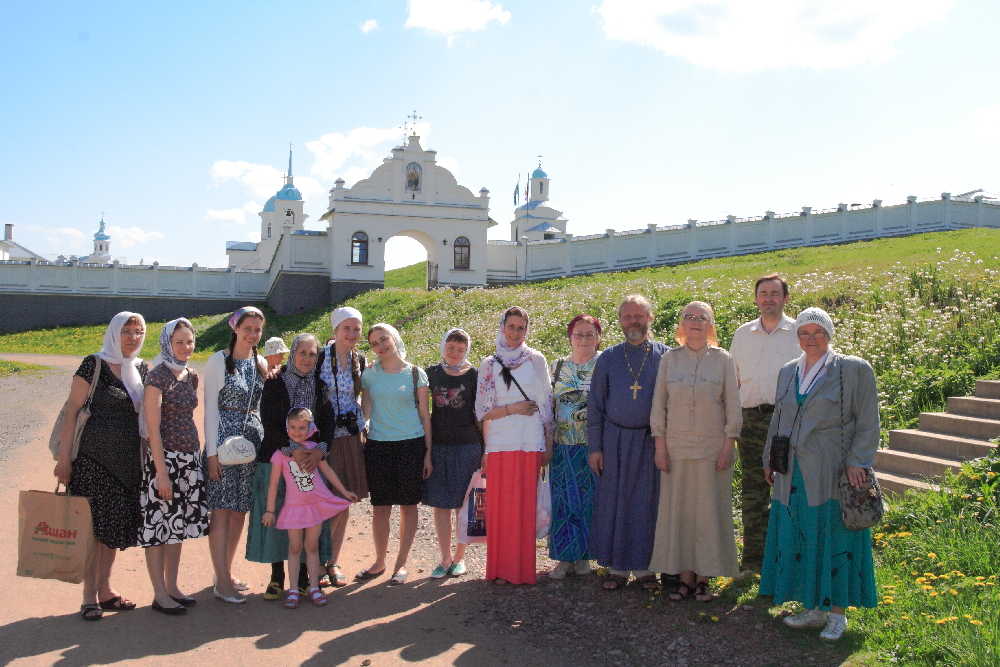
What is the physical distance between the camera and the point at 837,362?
447 cm

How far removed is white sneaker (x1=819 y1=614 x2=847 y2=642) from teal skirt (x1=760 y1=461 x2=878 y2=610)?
0.27 feet

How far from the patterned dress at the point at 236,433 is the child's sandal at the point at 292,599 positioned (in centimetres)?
67

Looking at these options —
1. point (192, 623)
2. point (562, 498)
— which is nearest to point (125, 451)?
point (192, 623)

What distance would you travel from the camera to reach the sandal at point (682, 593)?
193 inches

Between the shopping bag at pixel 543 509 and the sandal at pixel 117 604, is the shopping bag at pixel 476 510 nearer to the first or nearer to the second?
the shopping bag at pixel 543 509

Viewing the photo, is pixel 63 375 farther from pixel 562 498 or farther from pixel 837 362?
pixel 837 362

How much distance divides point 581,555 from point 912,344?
5342 mm

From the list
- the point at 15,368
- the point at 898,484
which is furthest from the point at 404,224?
the point at 898,484

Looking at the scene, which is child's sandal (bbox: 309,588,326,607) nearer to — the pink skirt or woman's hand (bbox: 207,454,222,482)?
the pink skirt

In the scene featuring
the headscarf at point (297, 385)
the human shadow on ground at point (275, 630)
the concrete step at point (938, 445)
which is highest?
the headscarf at point (297, 385)

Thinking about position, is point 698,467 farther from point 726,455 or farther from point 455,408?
point 455,408

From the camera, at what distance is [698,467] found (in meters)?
4.91

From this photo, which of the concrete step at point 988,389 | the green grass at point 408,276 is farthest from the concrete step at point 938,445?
the green grass at point 408,276

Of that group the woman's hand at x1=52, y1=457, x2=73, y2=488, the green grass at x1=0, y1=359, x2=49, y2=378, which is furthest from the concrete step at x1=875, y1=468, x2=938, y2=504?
the green grass at x1=0, y1=359, x2=49, y2=378
